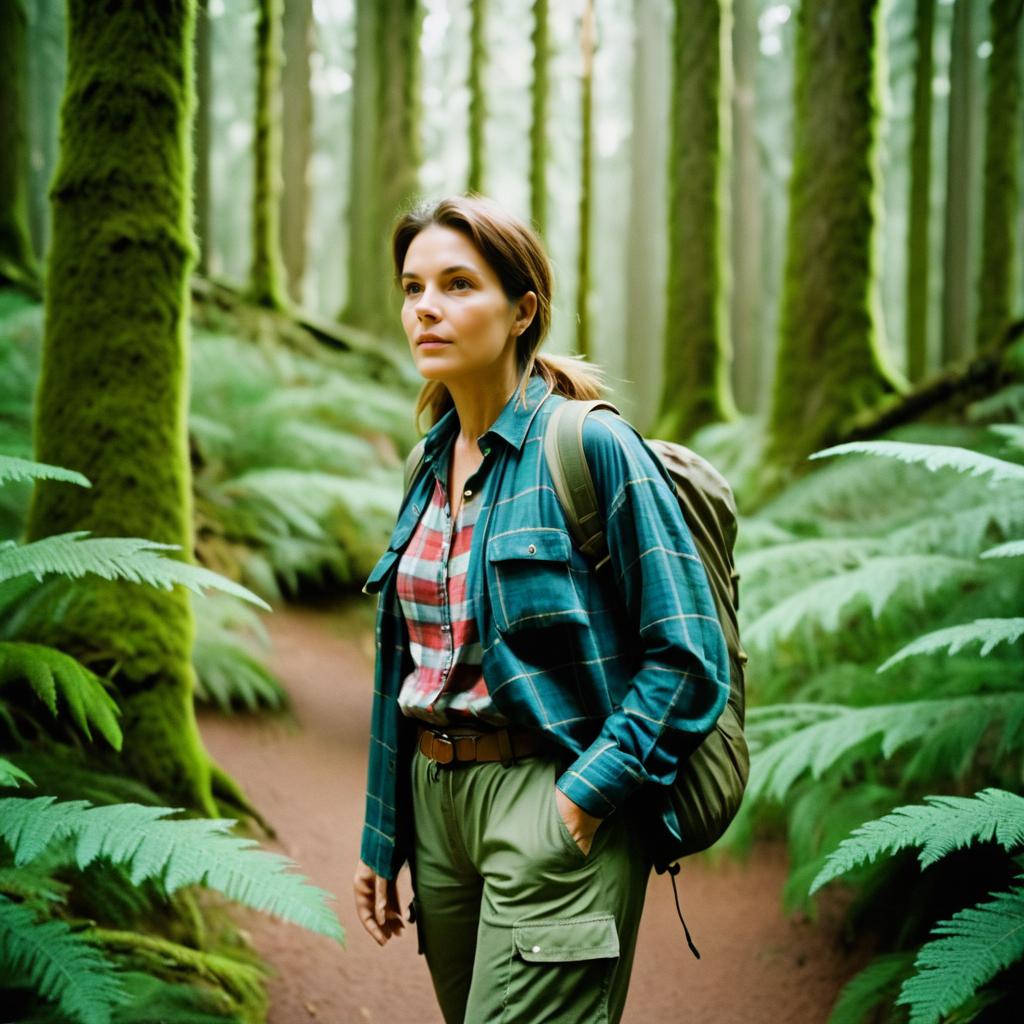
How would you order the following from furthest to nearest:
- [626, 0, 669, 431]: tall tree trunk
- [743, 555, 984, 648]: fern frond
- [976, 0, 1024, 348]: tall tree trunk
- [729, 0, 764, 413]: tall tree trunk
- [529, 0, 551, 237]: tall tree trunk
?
[729, 0, 764, 413]: tall tree trunk
[626, 0, 669, 431]: tall tree trunk
[529, 0, 551, 237]: tall tree trunk
[976, 0, 1024, 348]: tall tree trunk
[743, 555, 984, 648]: fern frond

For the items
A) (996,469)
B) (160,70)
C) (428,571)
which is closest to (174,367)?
(160,70)

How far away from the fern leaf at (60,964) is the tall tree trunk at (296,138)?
13690 mm

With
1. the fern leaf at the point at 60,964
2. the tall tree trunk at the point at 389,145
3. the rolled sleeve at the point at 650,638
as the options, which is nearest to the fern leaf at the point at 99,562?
the fern leaf at the point at 60,964

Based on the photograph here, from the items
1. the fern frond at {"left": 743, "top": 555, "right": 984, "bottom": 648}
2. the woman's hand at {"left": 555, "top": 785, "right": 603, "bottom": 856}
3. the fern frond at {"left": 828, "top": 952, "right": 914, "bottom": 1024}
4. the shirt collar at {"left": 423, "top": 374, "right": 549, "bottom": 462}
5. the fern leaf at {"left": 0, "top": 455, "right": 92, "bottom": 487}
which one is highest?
the shirt collar at {"left": 423, "top": 374, "right": 549, "bottom": 462}

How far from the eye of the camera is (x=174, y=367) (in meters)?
3.88

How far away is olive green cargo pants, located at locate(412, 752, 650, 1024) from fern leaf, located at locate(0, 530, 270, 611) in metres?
0.87

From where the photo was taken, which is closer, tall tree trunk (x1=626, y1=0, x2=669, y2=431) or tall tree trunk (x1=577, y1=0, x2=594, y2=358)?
tall tree trunk (x1=577, y1=0, x2=594, y2=358)

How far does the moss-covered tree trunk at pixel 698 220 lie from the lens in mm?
10195

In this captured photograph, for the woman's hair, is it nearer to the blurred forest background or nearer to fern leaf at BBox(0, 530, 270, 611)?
the blurred forest background

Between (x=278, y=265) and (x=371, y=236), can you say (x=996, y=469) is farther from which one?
(x=371, y=236)

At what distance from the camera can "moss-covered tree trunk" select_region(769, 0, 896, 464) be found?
7633mm

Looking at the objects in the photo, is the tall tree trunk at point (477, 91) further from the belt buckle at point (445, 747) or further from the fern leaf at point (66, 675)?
the belt buckle at point (445, 747)

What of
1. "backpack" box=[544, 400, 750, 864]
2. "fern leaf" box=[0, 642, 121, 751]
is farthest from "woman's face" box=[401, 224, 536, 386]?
"fern leaf" box=[0, 642, 121, 751]

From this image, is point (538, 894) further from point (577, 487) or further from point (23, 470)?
point (23, 470)
